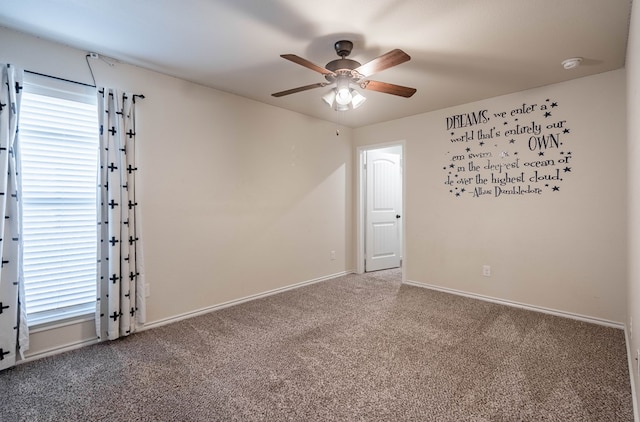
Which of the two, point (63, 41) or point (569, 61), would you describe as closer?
point (63, 41)

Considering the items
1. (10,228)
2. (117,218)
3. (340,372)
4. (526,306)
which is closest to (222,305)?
(117,218)

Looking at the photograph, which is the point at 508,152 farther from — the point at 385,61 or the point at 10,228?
the point at 10,228

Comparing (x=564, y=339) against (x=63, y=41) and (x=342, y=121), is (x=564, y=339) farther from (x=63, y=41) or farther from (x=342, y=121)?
(x=63, y=41)

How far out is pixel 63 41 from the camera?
88.9 inches

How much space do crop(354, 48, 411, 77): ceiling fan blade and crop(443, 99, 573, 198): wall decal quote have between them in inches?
77.8

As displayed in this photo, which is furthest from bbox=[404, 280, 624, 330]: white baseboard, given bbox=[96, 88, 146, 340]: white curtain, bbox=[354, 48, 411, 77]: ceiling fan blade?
bbox=[96, 88, 146, 340]: white curtain

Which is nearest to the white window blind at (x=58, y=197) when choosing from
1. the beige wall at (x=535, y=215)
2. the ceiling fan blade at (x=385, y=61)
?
the ceiling fan blade at (x=385, y=61)

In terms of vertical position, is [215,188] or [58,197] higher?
[215,188]

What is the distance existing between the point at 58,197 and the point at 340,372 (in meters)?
2.39

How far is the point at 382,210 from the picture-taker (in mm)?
5008

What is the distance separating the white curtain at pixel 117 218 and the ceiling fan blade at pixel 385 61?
75.2 inches

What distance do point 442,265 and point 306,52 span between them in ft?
9.44

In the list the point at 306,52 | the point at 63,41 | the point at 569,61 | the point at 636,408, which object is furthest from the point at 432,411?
the point at 63,41

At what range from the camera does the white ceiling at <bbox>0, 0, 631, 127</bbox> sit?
185 cm
